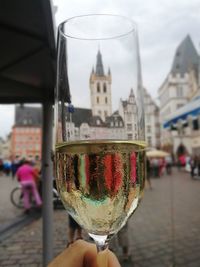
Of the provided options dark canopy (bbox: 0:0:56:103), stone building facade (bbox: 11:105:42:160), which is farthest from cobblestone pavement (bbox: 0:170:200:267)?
stone building facade (bbox: 11:105:42:160)

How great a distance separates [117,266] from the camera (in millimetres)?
698

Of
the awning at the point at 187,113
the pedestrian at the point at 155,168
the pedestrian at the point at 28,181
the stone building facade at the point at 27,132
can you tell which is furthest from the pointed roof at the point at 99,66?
the stone building facade at the point at 27,132

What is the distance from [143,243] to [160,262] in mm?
1013

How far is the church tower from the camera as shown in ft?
2.52

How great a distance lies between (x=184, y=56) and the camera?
69.0 m

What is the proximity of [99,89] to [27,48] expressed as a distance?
161 cm

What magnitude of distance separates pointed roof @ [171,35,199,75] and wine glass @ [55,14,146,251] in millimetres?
69596

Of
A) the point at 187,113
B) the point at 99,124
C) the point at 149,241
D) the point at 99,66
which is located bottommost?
the point at 149,241

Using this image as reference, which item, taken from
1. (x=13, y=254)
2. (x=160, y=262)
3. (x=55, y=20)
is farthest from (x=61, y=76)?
(x=13, y=254)

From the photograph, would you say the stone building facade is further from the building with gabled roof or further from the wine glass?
the wine glass

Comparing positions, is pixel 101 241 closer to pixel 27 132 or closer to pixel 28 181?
pixel 28 181

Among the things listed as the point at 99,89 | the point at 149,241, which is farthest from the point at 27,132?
the point at 99,89

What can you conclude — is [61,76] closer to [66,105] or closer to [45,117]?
[66,105]

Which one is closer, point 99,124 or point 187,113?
point 99,124
